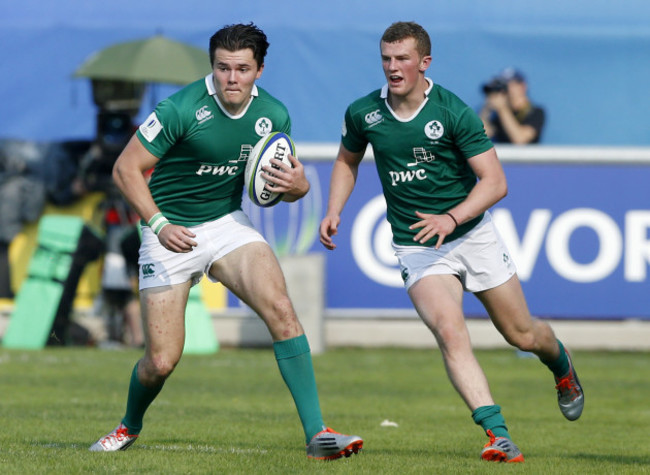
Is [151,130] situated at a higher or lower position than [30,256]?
higher

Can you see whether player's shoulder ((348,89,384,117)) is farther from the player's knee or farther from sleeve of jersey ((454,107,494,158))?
the player's knee

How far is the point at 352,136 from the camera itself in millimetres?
7812

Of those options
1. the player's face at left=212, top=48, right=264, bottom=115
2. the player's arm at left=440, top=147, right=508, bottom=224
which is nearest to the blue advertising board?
the player's arm at left=440, top=147, right=508, bottom=224

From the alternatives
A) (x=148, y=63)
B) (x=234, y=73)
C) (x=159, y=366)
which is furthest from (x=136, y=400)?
(x=148, y=63)

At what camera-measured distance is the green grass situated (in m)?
6.96

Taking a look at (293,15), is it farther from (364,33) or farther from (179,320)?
(179,320)

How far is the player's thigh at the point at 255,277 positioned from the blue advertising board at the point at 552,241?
8053mm

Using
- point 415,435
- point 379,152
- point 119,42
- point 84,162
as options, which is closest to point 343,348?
point 84,162

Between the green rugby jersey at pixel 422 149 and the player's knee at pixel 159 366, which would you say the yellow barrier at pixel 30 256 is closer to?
the green rugby jersey at pixel 422 149

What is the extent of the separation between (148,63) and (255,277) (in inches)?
384

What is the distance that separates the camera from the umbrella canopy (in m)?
3.66

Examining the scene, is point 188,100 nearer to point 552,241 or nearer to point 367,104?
point 367,104

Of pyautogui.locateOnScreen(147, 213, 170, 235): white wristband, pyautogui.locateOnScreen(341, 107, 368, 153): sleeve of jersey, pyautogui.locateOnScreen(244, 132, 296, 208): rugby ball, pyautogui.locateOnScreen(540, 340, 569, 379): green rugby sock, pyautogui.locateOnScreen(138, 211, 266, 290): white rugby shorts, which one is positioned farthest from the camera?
pyautogui.locateOnScreen(540, 340, 569, 379): green rugby sock

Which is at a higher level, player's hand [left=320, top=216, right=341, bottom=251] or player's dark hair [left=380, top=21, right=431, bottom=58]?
player's dark hair [left=380, top=21, right=431, bottom=58]
